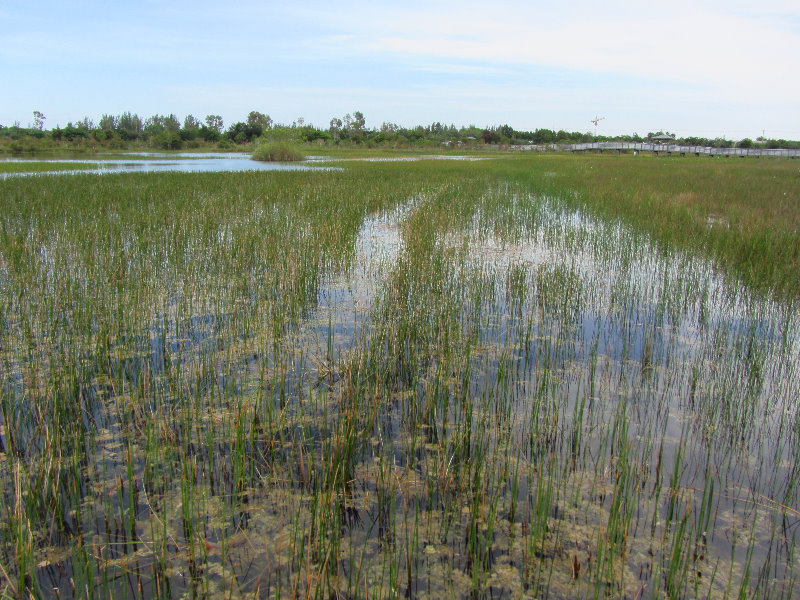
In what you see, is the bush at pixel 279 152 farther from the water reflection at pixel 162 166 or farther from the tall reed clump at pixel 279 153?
the water reflection at pixel 162 166

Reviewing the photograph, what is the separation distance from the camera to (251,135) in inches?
2373

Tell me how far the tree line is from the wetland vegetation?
32.5 metres

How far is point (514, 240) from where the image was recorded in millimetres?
8406

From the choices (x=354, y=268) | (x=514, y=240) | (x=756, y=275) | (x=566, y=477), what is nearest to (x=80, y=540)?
(x=566, y=477)

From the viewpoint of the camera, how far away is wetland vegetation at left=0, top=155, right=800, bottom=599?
6.58 ft

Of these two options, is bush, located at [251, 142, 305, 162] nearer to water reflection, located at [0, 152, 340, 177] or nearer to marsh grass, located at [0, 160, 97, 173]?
water reflection, located at [0, 152, 340, 177]

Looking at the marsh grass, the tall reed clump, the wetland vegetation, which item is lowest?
the wetland vegetation

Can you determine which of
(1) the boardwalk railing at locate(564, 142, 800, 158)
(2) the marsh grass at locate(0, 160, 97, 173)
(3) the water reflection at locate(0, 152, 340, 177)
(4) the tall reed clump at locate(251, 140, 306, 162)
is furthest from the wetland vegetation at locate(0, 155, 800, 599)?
(1) the boardwalk railing at locate(564, 142, 800, 158)

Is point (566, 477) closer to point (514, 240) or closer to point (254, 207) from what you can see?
point (514, 240)

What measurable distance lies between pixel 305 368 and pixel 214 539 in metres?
1.68

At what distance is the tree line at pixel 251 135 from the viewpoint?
45.7m

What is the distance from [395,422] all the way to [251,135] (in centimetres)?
6295

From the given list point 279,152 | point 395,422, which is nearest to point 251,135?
point 279,152

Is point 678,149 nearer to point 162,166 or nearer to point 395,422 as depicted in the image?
point 162,166
